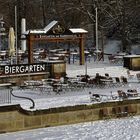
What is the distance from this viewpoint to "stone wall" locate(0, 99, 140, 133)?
71.6ft

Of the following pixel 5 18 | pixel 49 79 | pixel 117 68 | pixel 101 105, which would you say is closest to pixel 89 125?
pixel 101 105

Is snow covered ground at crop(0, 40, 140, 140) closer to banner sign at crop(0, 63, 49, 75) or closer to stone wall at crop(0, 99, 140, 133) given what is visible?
stone wall at crop(0, 99, 140, 133)

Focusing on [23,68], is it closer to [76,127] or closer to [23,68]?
[23,68]

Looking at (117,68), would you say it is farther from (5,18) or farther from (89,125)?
(5,18)

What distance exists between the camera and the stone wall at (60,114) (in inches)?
859

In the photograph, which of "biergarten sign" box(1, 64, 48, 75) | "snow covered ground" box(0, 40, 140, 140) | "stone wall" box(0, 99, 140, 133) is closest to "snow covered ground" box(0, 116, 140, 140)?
"snow covered ground" box(0, 40, 140, 140)

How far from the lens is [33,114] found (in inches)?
881

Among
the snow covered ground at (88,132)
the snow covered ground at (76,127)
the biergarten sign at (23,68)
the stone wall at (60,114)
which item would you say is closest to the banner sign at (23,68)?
the biergarten sign at (23,68)

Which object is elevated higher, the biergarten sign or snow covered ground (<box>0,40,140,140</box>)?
the biergarten sign

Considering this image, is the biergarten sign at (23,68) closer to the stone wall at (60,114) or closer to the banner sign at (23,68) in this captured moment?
the banner sign at (23,68)

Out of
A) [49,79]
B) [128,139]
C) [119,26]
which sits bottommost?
[128,139]

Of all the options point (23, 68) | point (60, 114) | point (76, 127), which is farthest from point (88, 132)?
point (23, 68)

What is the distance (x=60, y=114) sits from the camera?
906 inches

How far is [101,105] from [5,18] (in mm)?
39389
